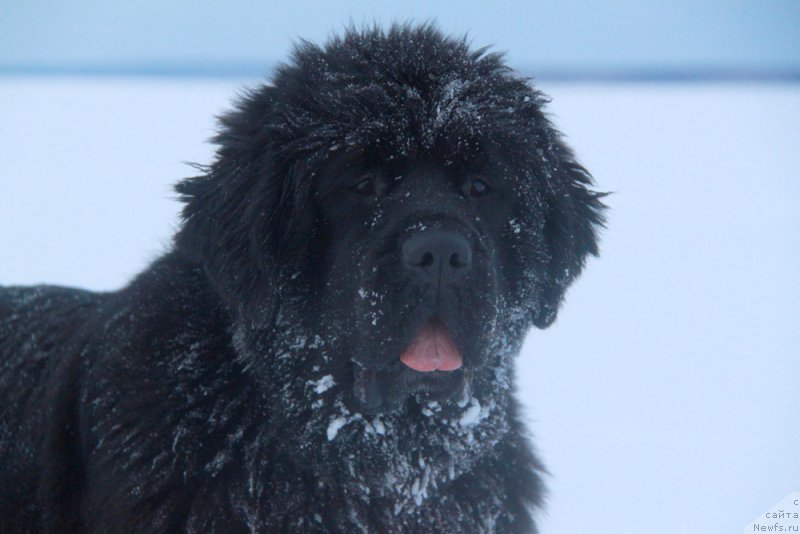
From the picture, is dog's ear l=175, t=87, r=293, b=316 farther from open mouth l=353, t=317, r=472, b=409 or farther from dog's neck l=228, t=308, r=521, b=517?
open mouth l=353, t=317, r=472, b=409

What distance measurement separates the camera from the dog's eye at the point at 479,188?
215 cm

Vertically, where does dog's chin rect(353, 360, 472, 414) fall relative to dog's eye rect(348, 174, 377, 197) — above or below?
below

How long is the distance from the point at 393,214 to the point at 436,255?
0.76ft

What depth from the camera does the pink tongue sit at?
1898 mm

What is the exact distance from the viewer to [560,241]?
92.1 inches

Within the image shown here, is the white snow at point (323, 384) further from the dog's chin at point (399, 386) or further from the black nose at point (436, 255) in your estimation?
the black nose at point (436, 255)

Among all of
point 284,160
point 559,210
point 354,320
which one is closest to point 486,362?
point 354,320

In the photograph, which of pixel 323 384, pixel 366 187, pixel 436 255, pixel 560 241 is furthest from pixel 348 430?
pixel 560 241

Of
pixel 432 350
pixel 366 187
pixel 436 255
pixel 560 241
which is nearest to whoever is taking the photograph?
pixel 436 255

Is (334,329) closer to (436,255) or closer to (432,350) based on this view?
(432,350)

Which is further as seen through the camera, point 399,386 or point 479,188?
point 479,188

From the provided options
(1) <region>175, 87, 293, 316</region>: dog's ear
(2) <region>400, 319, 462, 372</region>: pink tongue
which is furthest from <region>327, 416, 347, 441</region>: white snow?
(1) <region>175, 87, 293, 316</region>: dog's ear

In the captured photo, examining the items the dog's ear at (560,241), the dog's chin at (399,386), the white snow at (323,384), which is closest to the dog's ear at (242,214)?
the white snow at (323,384)

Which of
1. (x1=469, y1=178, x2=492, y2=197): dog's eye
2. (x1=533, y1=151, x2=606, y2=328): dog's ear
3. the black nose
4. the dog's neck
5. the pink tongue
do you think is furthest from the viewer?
(x1=533, y1=151, x2=606, y2=328): dog's ear
